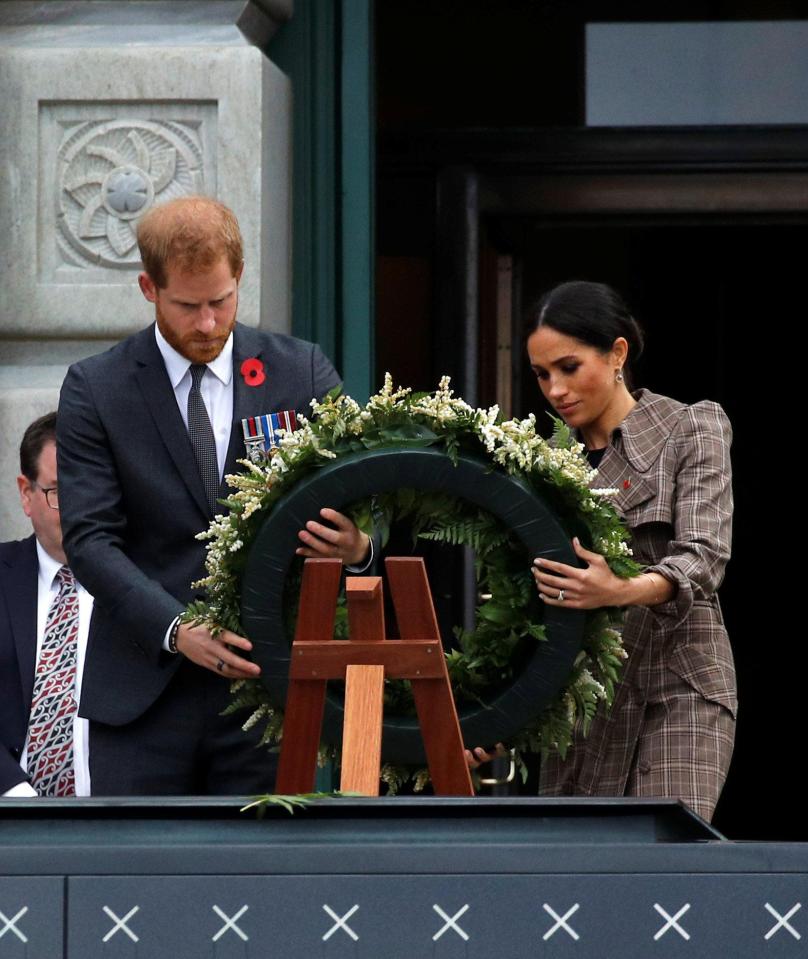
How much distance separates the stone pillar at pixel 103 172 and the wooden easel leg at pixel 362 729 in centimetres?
181

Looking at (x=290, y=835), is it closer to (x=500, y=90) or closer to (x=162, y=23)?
(x=162, y=23)

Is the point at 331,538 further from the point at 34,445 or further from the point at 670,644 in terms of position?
the point at 34,445

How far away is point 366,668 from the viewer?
9.11 ft

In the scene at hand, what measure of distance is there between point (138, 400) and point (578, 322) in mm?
806

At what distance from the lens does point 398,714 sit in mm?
3062

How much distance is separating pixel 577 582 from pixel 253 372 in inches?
30.1

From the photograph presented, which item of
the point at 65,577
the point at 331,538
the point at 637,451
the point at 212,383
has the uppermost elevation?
the point at 212,383

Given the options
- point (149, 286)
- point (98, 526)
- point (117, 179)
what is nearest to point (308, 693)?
point (98, 526)

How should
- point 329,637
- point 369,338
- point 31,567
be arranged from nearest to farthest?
Result: point 329,637 < point 31,567 < point 369,338

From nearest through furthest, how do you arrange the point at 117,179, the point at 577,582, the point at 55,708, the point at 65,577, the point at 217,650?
the point at 577,582 < the point at 217,650 < the point at 55,708 < the point at 65,577 < the point at 117,179

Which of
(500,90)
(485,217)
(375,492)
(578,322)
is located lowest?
(375,492)

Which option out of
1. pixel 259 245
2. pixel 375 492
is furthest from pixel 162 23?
pixel 375 492

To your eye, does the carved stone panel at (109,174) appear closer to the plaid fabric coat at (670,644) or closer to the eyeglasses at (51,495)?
the eyeglasses at (51,495)

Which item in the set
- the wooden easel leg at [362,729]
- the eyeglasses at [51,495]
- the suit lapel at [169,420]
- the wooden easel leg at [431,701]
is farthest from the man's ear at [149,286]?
the wooden easel leg at [362,729]
